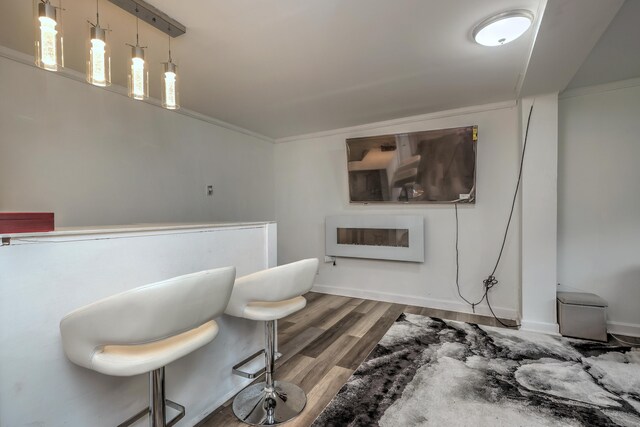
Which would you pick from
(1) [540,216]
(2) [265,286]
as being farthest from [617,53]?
(2) [265,286]

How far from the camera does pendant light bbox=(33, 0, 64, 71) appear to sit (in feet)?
4.03

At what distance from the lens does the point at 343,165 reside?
13.0 feet

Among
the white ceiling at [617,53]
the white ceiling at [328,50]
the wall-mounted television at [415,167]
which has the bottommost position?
the wall-mounted television at [415,167]

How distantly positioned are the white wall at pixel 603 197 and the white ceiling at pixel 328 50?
748mm

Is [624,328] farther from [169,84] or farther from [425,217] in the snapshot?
[169,84]

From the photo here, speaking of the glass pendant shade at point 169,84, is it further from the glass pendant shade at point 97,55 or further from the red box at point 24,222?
the red box at point 24,222

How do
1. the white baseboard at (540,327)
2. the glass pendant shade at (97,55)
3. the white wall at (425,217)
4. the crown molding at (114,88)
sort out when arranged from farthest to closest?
the white wall at (425,217)
the white baseboard at (540,327)
the crown molding at (114,88)
the glass pendant shade at (97,55)

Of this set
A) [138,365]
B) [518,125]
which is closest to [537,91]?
[518,125]

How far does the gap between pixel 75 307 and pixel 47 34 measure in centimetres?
119

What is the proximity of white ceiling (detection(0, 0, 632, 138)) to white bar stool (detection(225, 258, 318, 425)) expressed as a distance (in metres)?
1.44

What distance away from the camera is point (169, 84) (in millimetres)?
1720

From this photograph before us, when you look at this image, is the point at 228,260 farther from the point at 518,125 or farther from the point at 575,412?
the point at 518,125

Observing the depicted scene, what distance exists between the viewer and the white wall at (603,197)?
104 inches

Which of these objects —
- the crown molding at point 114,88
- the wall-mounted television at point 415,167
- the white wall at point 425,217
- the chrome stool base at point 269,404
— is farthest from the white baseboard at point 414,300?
the crown molding at point 114,88
